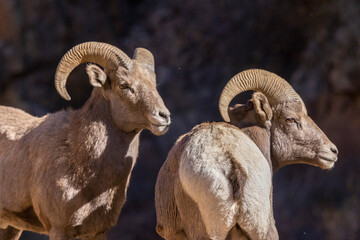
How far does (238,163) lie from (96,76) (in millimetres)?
2384

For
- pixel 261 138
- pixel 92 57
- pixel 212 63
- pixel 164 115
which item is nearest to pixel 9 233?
pixel 92 57

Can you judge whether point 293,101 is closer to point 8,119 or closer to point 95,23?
point 8,119

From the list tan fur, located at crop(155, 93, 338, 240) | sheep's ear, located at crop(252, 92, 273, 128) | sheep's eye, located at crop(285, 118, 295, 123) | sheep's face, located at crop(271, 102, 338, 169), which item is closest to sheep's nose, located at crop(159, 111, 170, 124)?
tan fur, located at crop(155, 93, 338, 240)

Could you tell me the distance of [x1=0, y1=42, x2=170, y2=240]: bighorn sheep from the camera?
722 cm

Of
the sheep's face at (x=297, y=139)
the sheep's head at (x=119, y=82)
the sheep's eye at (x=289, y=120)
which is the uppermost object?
the sheep's head at (x=119, y=82)

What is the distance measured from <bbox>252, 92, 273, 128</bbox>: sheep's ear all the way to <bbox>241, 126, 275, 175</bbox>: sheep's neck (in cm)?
10

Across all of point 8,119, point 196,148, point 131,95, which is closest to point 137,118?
point 131,95

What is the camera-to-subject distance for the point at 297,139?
7449mm

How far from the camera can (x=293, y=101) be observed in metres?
7.41

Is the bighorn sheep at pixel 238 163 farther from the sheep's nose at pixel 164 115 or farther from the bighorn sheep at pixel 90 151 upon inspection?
the bighorn sheep at pixel 90 151

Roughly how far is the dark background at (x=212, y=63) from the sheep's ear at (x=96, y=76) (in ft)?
17.8

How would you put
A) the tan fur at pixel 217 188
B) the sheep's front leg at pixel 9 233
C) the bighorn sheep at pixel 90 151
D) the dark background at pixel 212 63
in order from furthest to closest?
the dark background at pixel 212 63, the sheep's front leg at pixel 9 233, the bighorn sheep at pixel 90 151, the tan fur at pixel 217 188

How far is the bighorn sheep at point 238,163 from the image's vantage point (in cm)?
566

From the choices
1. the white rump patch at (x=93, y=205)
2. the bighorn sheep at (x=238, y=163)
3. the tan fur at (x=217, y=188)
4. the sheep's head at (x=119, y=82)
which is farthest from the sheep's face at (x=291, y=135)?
the white rump patch at (x=93, y=205)
